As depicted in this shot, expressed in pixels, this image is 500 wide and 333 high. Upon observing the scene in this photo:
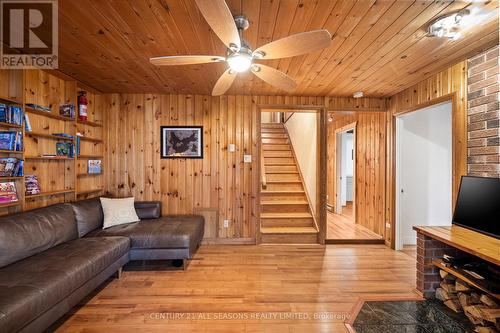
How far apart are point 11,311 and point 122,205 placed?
6.48 feet

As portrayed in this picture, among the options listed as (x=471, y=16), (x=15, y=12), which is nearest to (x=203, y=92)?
(x=15, y=12)

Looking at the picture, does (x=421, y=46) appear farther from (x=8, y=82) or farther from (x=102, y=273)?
(x=8, y=82)

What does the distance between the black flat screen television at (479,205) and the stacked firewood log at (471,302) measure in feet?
1.68

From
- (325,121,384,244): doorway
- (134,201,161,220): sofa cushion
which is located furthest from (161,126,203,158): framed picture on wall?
(325,121,384,244): doorway

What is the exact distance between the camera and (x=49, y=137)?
288 cm

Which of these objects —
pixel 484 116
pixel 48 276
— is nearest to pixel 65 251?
pixel 48 276

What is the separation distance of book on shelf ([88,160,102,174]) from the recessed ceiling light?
4344 millimetres

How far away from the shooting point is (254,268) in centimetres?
298

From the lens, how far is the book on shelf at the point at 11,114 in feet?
7.42

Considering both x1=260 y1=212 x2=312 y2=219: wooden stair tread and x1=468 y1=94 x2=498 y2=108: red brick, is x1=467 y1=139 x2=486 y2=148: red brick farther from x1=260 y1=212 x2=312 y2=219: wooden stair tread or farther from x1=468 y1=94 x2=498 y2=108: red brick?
x1=260 y1=212 x2=312 y2=219: wooden stair tread

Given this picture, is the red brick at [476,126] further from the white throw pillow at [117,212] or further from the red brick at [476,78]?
the white throw pillow at [117,212]

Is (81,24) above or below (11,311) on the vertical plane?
above

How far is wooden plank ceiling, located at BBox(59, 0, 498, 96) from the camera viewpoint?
5.50 ft

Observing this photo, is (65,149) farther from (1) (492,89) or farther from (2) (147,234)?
(1) (492,89)
